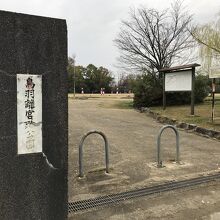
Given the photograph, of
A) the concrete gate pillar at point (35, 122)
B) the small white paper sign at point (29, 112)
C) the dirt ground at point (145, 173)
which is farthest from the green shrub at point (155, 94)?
the small white paper sign at point (29, 112)

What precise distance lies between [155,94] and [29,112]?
16964 millimetres

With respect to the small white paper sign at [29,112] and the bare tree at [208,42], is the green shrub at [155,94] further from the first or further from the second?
the small white paper sign at [29,112]

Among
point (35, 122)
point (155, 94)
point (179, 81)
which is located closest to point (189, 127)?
point (179, 81)

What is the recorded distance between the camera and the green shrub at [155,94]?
19891 millimetres

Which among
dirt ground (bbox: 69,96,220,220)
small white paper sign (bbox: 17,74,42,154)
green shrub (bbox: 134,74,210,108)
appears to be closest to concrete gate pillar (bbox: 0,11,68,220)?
small white paper sign (bbox: 17,74,42,154)

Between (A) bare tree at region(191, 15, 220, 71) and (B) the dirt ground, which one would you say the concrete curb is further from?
(A) bare tree at region(191, 15, 220, 71)

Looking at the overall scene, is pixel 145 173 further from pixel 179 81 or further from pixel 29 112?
pixel 179 81

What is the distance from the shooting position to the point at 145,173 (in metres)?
6.12

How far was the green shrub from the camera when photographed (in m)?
19.9

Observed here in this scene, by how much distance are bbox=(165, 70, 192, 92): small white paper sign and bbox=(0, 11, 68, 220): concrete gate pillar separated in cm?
1193

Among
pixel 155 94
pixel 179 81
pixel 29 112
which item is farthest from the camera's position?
pixel 155 94

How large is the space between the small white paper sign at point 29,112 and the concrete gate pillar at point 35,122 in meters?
0.01

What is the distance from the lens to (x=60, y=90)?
339cm

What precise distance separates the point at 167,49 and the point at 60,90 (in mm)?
20408
